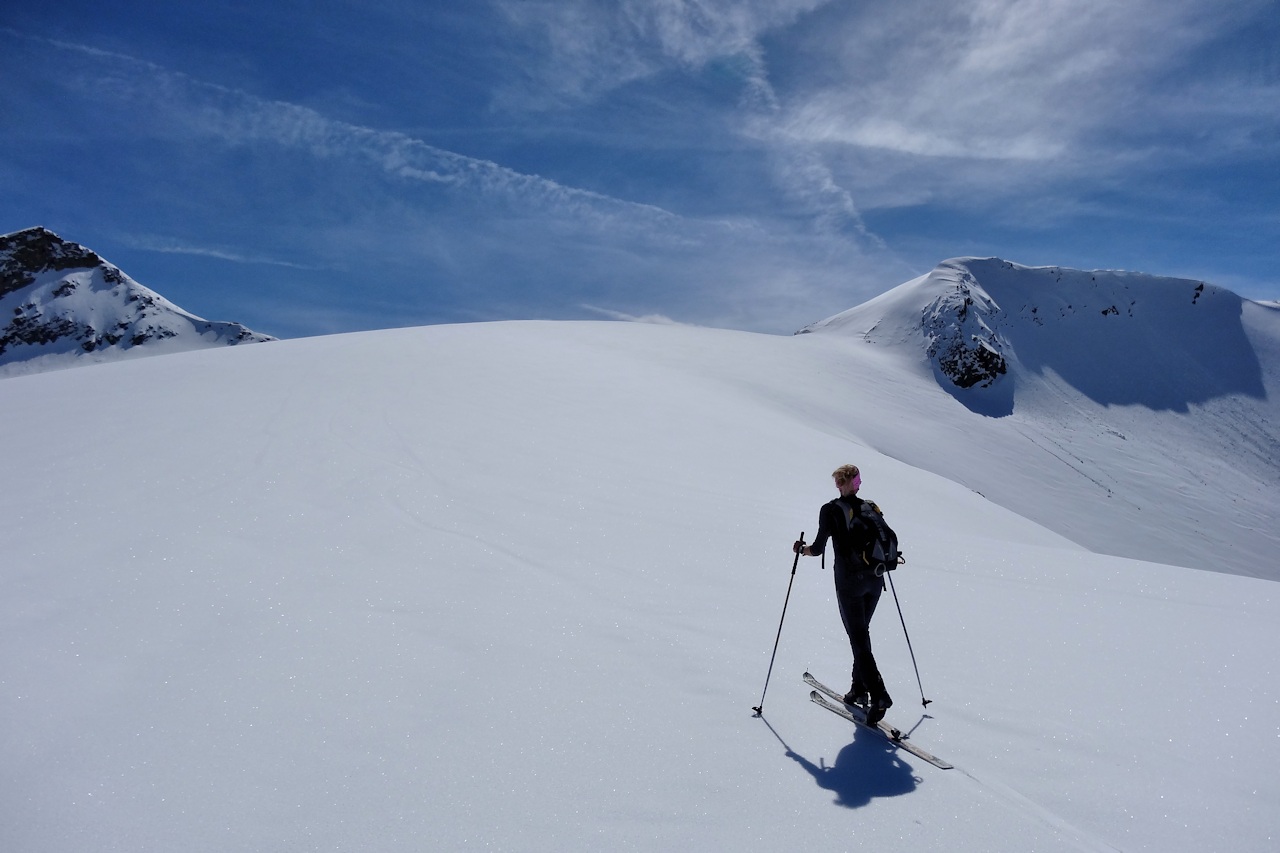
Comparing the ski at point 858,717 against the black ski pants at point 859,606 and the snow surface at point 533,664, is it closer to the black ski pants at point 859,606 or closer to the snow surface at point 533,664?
the snow surface at point 533,664

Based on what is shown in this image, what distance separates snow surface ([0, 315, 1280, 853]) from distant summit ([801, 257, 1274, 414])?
2022 inches

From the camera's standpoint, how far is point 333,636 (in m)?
5.52

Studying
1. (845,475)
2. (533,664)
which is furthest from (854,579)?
(533,664)

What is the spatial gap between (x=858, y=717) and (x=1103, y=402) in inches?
2822

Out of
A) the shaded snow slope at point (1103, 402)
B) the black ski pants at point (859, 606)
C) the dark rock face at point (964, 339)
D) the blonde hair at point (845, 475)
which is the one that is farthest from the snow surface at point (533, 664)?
the dark rock face at point (964, 339)

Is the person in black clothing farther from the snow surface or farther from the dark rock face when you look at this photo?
the dark rock face

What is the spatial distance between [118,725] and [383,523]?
14.1 feet

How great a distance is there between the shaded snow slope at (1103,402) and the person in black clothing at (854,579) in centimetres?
2262

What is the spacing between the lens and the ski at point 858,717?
4.42m

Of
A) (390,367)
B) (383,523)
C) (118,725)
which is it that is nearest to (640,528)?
(383,523)

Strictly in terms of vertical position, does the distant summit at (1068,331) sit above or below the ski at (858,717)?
above

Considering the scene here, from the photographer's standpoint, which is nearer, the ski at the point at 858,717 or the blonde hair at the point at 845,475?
the ski at the point at 858,717

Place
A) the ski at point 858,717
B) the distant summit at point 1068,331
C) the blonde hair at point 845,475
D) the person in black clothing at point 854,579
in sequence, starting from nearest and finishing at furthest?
the ski at point 858,717, the person in black clothing at point 854,579, the blonde hair at point 845,475, the distant summit at point 1068,331

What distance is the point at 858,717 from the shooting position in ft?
16.2
